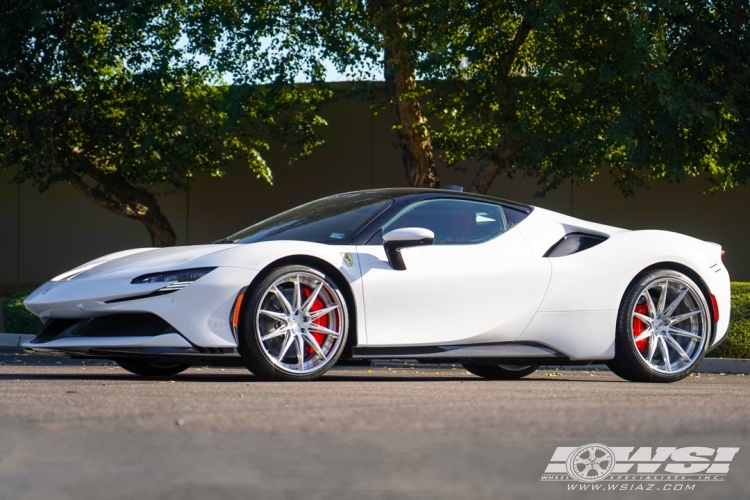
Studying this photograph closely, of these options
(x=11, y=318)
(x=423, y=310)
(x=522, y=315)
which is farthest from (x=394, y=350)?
(x=11, y=318)

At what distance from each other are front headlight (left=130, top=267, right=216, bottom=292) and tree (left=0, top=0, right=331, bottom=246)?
30.1 ft

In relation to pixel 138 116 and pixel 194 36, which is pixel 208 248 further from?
pixel 138 116

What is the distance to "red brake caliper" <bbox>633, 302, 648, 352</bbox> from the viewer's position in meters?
7.61

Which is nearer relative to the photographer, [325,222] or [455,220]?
[325,222]

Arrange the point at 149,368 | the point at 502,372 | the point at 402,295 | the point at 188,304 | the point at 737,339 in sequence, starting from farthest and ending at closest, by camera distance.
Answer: the point at 737,339
the point at 502,372
the point at 149,368
the point at 402,295
the point at 188,304

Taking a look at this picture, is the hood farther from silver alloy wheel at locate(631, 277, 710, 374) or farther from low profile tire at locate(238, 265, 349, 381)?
silver alloy wheel at locate(631, 277, 710, 374)

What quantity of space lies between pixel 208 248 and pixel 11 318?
21.2 ft

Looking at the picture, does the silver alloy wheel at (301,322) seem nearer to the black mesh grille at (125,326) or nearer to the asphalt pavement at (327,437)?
the asphalt pavement at (327,437)

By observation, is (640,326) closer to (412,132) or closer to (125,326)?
(125,326)

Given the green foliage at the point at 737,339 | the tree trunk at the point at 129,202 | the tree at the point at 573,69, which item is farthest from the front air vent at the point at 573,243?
the tree trunk at the point at 129,202

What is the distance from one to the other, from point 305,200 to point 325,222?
13771 millimetres

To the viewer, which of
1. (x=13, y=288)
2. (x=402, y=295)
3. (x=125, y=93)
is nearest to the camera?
(x=402, y=295)

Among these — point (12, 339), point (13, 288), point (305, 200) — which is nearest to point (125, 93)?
point (305, 200)

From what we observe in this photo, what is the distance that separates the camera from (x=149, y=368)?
25.5 ft
